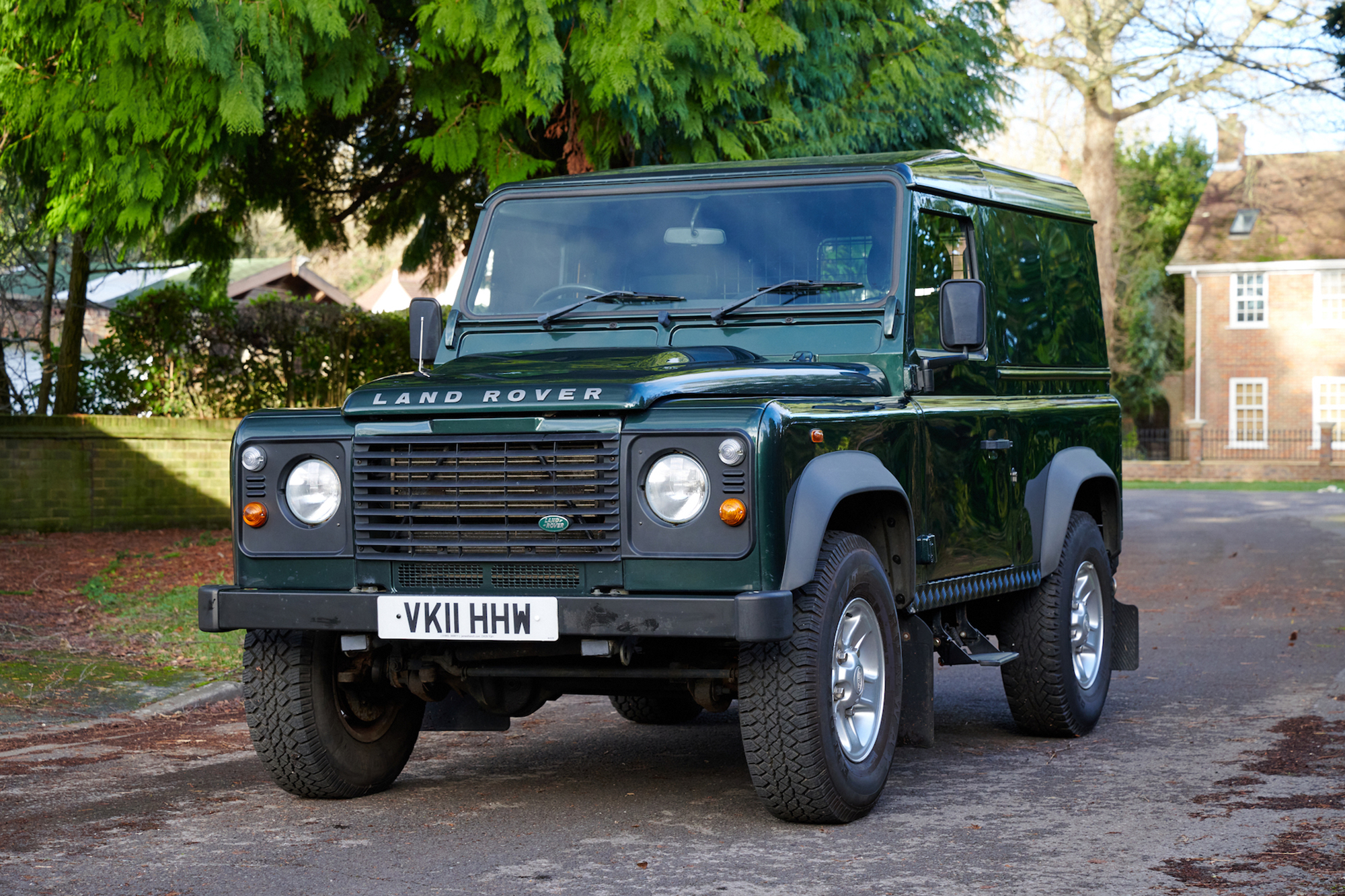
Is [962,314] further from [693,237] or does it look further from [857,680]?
[857,680]

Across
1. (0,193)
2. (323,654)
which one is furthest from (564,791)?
(0,193)

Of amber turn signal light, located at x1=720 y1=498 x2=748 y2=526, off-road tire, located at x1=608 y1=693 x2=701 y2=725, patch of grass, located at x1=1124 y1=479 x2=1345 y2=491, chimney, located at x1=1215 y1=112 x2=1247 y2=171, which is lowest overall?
patch of grass, located at x1=1124 y1=479 x2=1345 y2=491

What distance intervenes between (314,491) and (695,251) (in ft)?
6.24

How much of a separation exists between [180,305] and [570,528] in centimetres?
1354

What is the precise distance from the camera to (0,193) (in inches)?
577

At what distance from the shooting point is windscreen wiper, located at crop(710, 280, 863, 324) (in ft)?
20.8

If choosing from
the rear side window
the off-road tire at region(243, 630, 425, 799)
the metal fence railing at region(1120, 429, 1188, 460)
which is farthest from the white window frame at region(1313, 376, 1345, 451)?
the off-road tire at region(243, 630, 425, 799)

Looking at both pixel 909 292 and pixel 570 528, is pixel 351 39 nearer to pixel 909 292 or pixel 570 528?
pixel 909 292

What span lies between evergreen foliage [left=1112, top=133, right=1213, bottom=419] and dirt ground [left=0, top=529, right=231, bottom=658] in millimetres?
32303

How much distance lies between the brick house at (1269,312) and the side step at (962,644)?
3756 centimetres

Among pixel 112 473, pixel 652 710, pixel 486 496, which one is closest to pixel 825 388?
pixel 486 496

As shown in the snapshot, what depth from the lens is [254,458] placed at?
5.62 m

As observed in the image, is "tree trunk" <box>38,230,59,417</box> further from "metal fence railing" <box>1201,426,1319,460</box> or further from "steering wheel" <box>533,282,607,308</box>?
"metal fence railing" <box>1201,426,1319,460</box>

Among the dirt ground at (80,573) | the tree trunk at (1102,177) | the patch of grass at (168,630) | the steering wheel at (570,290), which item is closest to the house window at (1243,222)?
the tree trunk at (1102,177)
